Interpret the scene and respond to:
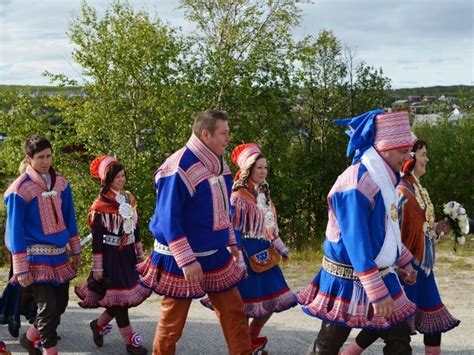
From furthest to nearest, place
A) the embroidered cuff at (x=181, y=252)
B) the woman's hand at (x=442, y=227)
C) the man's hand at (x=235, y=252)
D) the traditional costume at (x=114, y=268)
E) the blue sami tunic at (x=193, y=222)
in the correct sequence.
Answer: the traditional costume at (x=114, y=268) < the woman's hand at (x=442, y=227) < the man's hand at (x=235, y=252) < the blue sami tunic at (x=193, y=222) < the embroidered cuff at (x=181, y=252)

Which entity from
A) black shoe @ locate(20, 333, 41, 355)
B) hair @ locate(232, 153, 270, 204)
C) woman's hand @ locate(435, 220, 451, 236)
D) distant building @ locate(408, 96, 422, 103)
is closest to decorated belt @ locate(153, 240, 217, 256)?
hair @ locate(232, 153, 270, 204)

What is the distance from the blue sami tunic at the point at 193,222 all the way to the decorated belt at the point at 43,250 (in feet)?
3.35

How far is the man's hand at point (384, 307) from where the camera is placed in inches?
153

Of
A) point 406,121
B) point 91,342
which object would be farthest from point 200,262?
point 91,342

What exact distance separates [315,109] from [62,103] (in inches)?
234

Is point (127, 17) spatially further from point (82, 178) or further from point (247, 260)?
point (247, 260)

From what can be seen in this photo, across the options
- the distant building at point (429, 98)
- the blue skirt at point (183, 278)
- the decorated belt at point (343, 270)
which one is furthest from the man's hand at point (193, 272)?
the distant building at point (429, 98)

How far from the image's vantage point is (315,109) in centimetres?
1630

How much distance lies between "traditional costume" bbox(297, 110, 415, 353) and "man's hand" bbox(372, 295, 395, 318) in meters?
0.02

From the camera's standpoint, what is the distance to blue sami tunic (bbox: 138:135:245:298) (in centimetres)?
442

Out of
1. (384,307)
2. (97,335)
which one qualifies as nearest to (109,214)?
(97,335)

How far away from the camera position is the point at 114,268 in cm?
582

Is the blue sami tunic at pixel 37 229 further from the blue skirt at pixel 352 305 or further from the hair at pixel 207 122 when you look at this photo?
the blue skirt at pixel 352 305

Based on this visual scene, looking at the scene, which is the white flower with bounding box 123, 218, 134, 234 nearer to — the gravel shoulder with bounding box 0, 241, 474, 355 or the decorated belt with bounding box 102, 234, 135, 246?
the decorated belt with bounding box 102, 234, 135, 246
